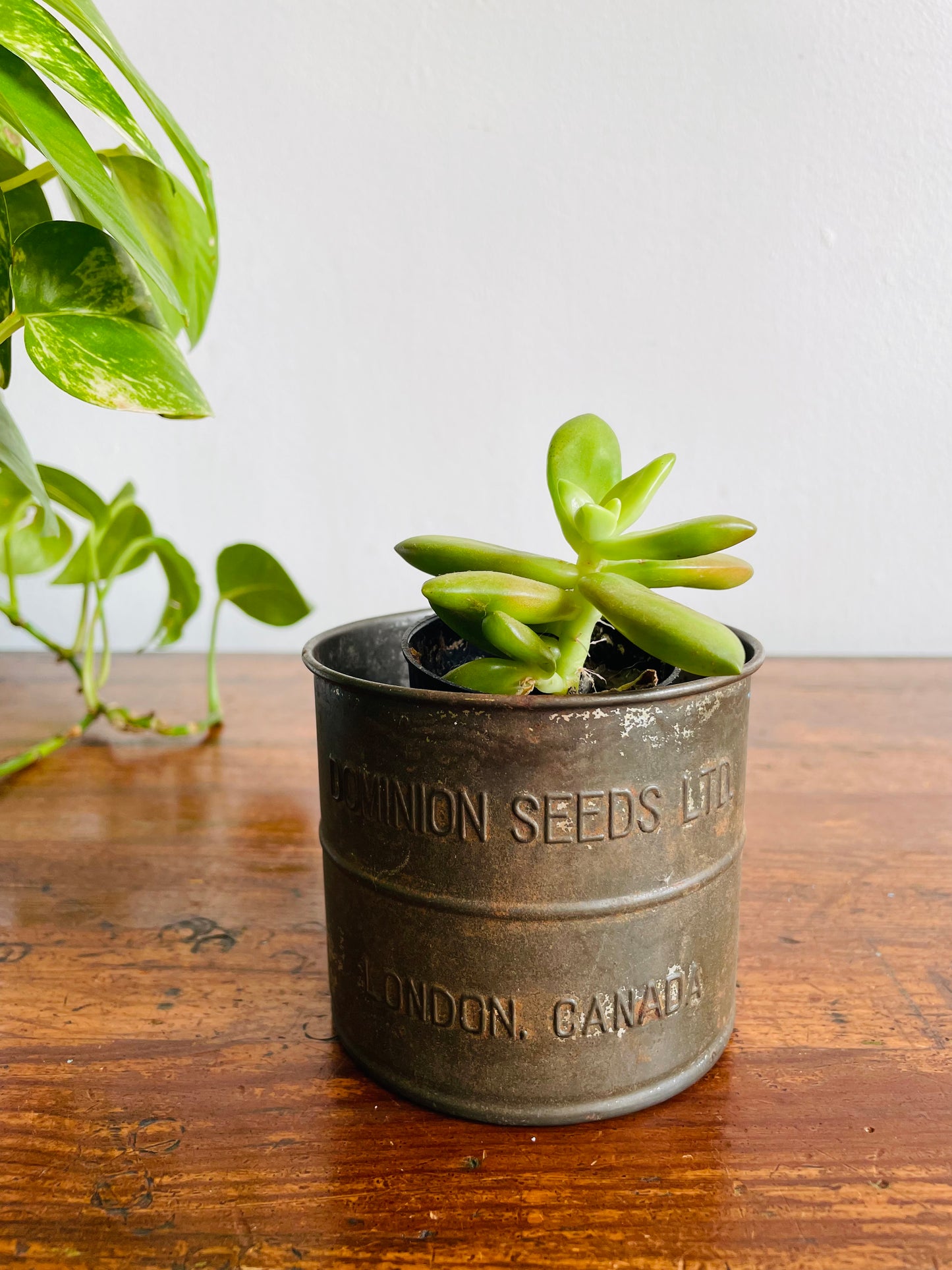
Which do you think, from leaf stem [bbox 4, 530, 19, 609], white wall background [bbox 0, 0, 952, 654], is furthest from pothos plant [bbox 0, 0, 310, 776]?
white wall background [bbox 0, 0, 952, 654]

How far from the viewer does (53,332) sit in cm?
36

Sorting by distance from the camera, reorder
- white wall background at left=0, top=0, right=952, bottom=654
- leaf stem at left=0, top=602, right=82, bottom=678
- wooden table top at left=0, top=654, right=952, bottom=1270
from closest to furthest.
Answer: wooden table top at left=0, top=654, right=952, bottom=1270 → leaf stem at left=0, top=602, right=82, bottom=678 → white wall background at left=0, top=0, right=952, bottom=654

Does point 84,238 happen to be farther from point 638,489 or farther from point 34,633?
point 34,633

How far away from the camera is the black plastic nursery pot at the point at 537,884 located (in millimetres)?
358

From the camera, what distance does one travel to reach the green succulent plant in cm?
34

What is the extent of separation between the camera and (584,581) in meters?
0.36

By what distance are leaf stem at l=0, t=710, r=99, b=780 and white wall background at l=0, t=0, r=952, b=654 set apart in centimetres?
39

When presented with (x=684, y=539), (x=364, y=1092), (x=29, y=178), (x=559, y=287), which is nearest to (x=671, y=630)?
(x=684, y=539)

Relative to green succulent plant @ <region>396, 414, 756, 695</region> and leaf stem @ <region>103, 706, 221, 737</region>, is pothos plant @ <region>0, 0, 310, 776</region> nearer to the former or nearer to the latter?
green succulent plant @ <region>396, 414, 756, 695</region>

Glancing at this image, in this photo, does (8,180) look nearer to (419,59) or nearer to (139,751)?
(139,751)

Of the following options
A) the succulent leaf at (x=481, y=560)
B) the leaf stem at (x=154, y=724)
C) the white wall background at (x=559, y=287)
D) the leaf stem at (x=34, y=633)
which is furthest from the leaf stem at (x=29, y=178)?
the white wall background at (x=559, y=287)

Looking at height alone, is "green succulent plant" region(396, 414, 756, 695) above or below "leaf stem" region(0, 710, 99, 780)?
above

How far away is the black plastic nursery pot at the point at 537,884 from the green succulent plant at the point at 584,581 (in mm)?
28

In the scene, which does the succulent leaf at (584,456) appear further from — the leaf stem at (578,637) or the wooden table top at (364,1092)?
the wooden table top at (364,1092)
